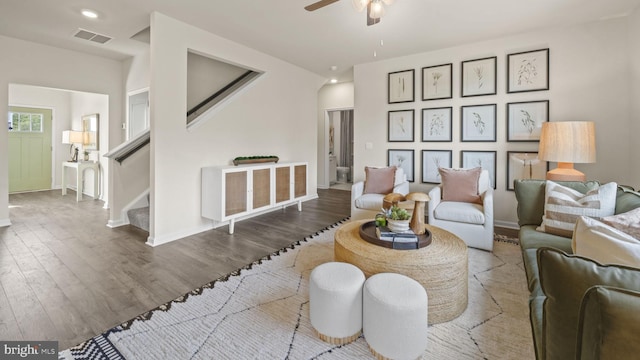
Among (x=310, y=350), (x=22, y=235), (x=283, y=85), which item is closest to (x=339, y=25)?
(x=283, y=85)

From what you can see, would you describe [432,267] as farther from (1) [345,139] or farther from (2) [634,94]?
(1) [345,139]

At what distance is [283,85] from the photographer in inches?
209

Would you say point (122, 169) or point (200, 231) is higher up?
point (122, 169)

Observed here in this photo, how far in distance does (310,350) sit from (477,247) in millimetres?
2368

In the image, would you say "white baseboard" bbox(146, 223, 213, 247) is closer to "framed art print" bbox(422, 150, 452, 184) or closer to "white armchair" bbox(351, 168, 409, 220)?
A: "white armchair" bbox(351, 168, 409, 220)

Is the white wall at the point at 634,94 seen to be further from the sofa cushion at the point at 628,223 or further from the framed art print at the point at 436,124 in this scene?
the sofa cushion at the point at 628,223

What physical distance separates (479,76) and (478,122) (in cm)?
68

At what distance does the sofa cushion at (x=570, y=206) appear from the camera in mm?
2115

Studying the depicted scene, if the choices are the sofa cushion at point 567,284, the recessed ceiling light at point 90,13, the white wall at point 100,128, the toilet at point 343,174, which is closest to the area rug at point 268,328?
the sofa cushion at point 567,284

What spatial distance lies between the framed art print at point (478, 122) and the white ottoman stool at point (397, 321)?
352cm

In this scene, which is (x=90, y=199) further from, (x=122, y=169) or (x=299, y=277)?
(x=299, y=277)

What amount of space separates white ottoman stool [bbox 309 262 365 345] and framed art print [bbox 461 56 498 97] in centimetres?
385

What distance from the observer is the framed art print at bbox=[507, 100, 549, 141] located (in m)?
3.90

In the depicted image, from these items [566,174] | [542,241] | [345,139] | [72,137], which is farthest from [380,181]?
[72,137]
